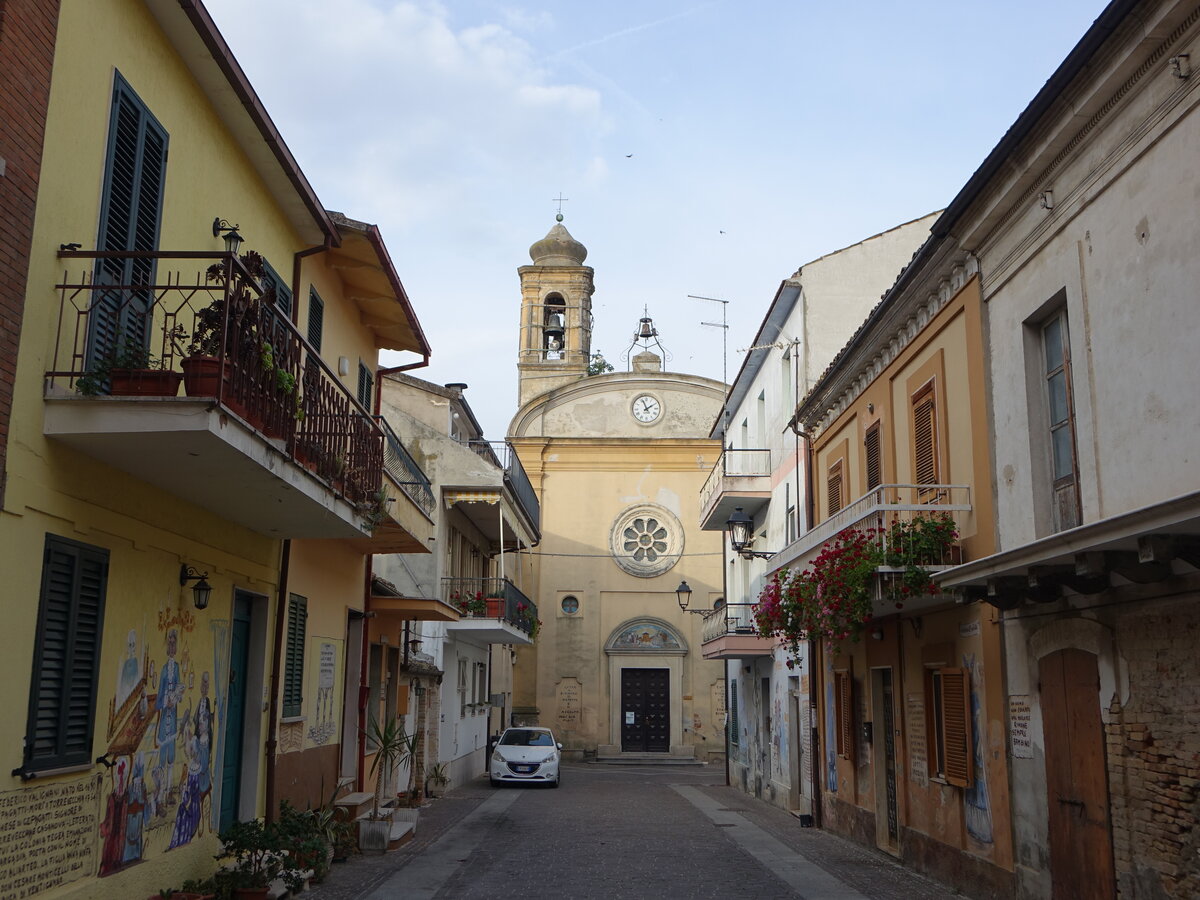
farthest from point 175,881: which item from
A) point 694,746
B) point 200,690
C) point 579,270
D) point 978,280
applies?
point 579,270

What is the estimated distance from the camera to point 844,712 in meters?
16.5

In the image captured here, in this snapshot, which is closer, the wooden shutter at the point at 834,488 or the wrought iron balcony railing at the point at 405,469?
the wrought iron balcony railing at the point at 405,469

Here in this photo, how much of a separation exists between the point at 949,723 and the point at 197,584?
7.66 meters

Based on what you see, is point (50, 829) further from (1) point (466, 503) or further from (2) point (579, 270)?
(2) point (579, 270)

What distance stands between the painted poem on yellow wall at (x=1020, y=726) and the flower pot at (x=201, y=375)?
7.29 m

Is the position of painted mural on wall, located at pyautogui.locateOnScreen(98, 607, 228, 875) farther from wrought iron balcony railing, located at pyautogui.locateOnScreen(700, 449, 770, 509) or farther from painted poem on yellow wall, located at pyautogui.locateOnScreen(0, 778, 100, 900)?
wrought iron balcony railing, located at pyautogui.locateOnScreen(700, 449, 770, 509)

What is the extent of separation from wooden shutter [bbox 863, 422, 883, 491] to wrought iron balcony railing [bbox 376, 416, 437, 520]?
6.00m

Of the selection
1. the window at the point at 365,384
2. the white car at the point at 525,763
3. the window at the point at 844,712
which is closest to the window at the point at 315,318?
the window at the point at 365,384

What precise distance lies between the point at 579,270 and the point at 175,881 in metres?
33.7

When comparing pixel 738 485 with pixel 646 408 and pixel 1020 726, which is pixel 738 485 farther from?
pixel 646 408

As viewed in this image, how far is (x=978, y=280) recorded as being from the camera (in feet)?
36.6

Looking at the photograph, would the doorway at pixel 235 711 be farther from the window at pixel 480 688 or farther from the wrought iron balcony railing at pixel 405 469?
the window at pixel 480 688

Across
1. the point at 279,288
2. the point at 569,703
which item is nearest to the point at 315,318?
the point at 279,288

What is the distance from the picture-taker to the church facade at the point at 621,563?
3734 centimetres
